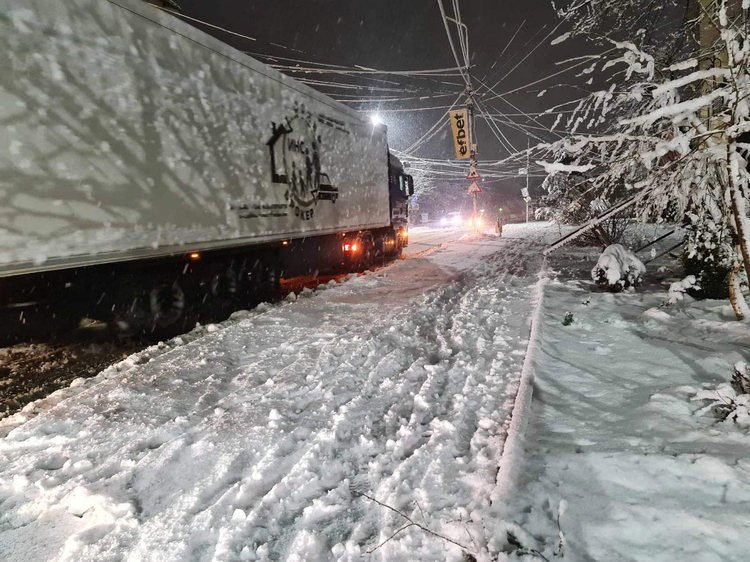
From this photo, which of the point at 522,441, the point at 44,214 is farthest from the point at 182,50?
the point at 522,441

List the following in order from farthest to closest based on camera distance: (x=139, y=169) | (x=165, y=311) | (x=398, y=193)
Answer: (x=398, y=193) → (x=165, y=311) → (x=139, y=169)

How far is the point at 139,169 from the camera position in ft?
15.6

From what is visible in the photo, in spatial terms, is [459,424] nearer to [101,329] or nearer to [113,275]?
[113,275]

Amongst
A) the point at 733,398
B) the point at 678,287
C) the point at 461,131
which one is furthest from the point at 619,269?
the point at 461,131

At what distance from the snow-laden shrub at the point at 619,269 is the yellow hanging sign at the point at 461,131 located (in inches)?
592

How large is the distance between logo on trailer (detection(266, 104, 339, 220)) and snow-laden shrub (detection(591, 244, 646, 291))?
5.67m

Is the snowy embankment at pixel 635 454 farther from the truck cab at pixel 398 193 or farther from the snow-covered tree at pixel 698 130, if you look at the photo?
the truck cab at pixel 398 193

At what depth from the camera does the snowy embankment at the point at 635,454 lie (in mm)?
1936

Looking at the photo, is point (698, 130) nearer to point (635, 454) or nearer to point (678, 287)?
point (678, 287)

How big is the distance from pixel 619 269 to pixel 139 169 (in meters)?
7.33

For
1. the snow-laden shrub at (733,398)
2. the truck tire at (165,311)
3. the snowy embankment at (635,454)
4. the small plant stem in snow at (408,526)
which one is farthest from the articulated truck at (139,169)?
the snow-laden shrub at (733,398)

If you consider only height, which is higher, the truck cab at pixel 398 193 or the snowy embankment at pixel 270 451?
the truck cab at pixel 398 193

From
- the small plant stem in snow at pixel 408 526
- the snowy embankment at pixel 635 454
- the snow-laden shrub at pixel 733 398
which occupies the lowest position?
the small plant stem in snow at pixel 408 526

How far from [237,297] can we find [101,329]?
209 cm
